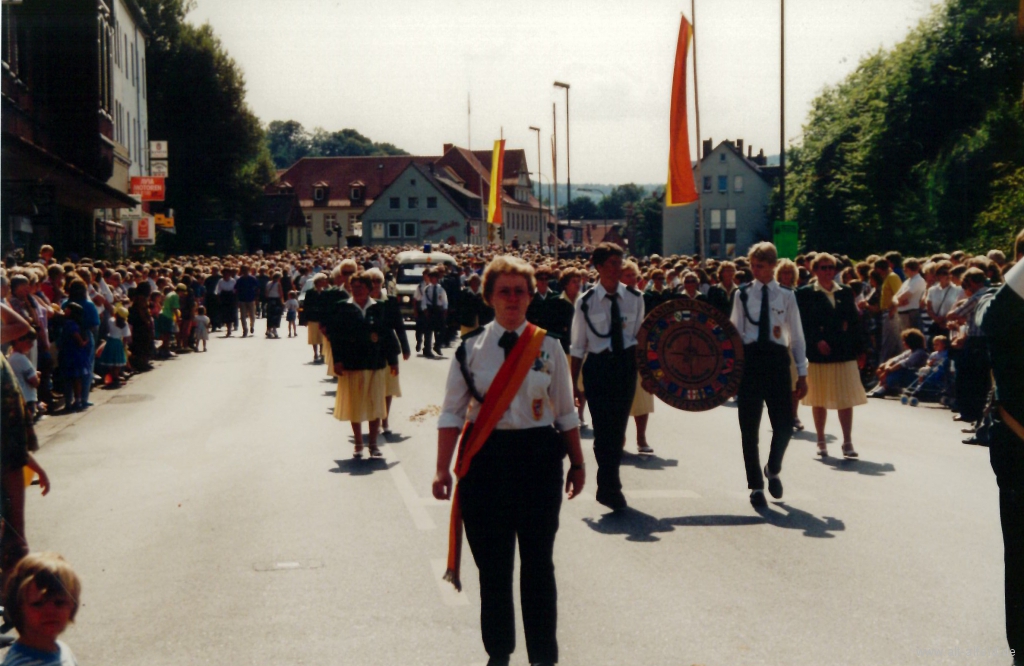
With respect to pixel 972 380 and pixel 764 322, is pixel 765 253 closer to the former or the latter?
pixel 764 322

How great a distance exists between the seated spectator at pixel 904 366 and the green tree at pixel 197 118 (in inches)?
2298

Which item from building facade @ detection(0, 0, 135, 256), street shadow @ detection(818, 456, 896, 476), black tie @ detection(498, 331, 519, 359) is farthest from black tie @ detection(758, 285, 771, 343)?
building facade @ detection(0, 0, 135, 256)

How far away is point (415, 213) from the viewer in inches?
5108

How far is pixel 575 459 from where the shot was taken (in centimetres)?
567

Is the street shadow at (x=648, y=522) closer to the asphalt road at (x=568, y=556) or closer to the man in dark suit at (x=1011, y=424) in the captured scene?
the asphalt road at (x=568, y=556)

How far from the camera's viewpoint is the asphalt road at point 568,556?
607 centimetres

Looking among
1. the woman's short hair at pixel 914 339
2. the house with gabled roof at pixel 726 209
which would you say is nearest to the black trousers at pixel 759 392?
the woman's short hair at pixel 914 339

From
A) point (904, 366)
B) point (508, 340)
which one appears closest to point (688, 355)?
point (508, 340)

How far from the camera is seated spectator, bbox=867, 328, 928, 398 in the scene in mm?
17578

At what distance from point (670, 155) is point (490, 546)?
21.9 m

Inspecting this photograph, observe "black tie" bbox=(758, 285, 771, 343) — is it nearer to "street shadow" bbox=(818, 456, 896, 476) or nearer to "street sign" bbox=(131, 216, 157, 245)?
"street shadow" bbox=(818, 456, 896, 476)

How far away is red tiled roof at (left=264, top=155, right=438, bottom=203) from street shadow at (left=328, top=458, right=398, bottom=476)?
421 ft

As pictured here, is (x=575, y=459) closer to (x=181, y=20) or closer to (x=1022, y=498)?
(x=1022, y=498)

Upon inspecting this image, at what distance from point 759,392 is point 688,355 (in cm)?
62
